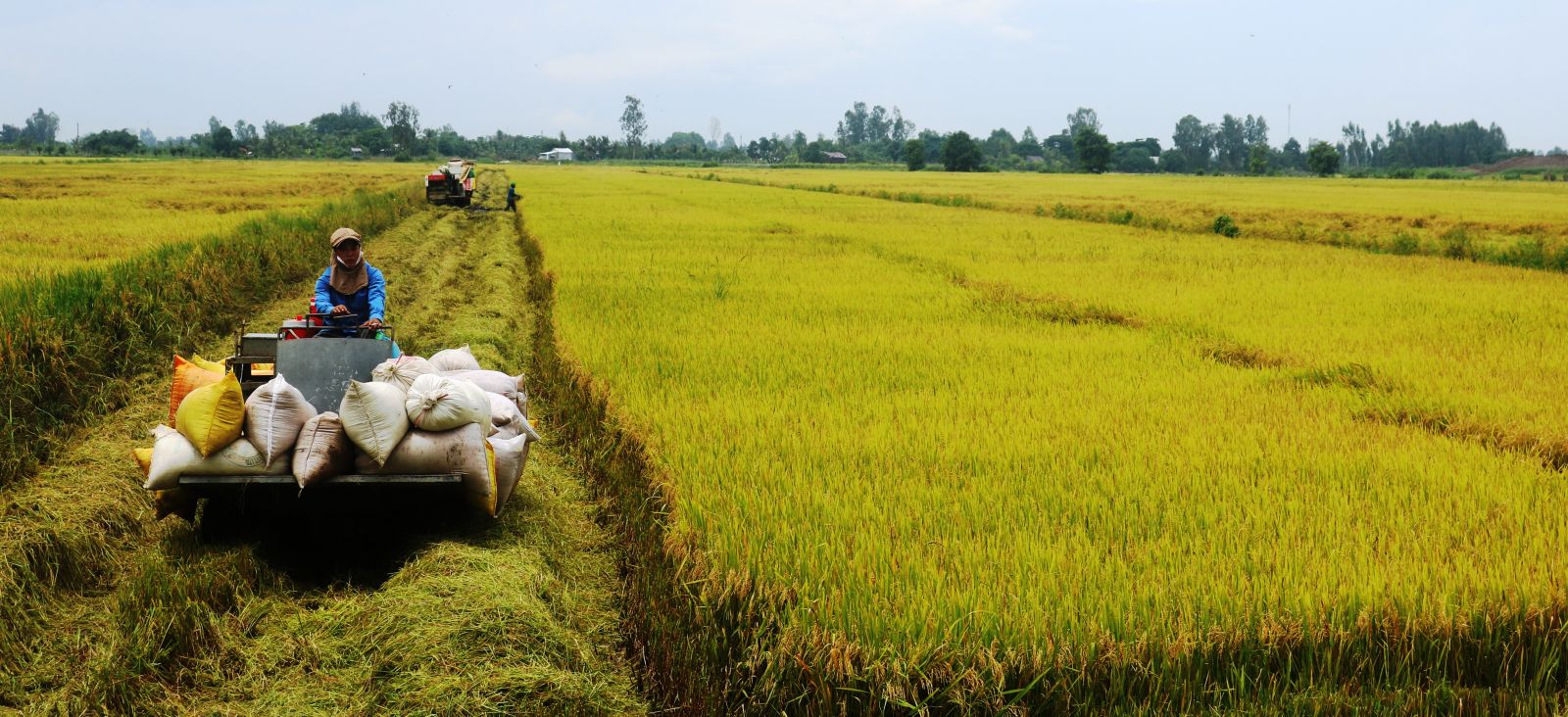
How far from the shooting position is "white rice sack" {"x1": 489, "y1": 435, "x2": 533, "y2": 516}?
161 inches

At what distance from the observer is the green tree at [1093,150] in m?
93.3

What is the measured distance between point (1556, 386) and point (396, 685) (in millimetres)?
6456

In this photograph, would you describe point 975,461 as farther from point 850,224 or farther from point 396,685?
point 850,224

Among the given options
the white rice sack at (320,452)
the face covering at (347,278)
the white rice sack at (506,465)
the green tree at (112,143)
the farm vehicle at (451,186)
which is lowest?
the white rice sack at (506,465)

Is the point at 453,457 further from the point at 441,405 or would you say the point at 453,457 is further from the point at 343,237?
the point at 343,237

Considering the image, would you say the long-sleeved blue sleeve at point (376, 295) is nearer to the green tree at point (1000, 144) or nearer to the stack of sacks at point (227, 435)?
the stack of sacks at point (227, 435)

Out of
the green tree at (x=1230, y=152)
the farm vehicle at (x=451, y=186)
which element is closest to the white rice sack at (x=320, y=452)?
the farm vehicle at (x=451, y=186)

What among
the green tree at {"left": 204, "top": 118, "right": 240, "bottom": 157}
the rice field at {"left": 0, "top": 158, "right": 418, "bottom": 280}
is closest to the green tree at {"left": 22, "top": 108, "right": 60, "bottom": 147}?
the green tree at {"left": 204, "top": 118, "right": 240, "bottom": 157}

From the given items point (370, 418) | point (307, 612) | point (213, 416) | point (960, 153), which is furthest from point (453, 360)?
point (960, 153)

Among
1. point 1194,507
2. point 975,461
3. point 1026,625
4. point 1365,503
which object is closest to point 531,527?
point 975,461

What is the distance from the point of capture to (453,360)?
5.13 meters

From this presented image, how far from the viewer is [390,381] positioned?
3971 millimetres

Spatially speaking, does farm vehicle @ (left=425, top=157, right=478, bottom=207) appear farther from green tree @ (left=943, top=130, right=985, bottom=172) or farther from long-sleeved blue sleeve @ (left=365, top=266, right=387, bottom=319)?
green tree @ (left=943, top=130, right=985, bottom=172)

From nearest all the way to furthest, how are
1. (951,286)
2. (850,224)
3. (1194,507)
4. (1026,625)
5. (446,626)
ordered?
(1026,625)
(446,626)
(1194,507)
(951,286)
(850,224)
